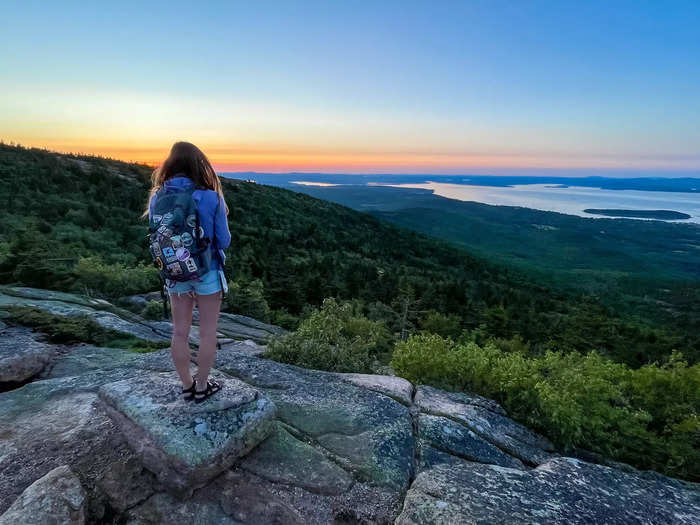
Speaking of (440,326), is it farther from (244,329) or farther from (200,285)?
(200,285)

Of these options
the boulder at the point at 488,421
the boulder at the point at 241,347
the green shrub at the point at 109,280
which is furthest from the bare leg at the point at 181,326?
the green shrub at the point at 109,280

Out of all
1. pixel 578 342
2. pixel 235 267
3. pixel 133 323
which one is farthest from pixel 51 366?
pixel 578 342

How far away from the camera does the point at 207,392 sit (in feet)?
13.9

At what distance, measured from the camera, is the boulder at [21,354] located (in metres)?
5.31

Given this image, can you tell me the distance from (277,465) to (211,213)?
272cm

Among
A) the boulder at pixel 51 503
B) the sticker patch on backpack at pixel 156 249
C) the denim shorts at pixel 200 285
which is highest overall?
the sticker patch on backpack at pixel 156 249

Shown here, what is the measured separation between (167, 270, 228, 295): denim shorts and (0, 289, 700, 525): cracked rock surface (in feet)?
4.23

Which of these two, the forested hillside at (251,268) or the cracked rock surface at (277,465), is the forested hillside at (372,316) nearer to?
the forested hillside at (251,268)

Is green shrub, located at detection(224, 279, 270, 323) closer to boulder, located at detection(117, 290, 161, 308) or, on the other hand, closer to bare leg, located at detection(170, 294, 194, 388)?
boulder, located at detection(117, 290, 161, 308)

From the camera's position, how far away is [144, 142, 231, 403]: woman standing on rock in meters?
3.58

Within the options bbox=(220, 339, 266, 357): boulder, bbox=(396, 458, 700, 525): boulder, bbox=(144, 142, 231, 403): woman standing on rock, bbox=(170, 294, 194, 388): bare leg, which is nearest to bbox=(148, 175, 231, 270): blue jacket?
bbox=(144, 142, 231, 403): woman standing on rock

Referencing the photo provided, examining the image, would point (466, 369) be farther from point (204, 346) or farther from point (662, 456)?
point (204, 346)

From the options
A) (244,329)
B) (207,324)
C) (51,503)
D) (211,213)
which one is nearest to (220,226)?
(211,213)

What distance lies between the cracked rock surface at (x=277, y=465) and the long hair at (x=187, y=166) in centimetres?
239
